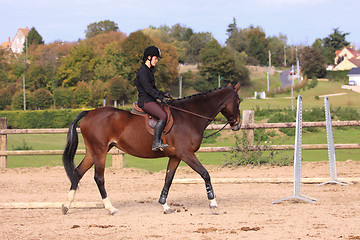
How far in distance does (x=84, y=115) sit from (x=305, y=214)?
4041 mm

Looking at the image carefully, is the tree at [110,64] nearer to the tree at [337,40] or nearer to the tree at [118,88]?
the tree at [118,88]

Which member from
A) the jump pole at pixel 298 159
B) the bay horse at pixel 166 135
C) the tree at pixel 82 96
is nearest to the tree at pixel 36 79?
the tree at pixel 82 96

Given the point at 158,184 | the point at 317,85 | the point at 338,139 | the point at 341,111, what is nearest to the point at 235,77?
the point at 317,85

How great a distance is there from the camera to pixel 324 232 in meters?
5.59

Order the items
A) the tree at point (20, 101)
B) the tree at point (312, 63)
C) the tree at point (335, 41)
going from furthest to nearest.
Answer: the tree at point (335, 41)
the tree at point (312, 63)
the tree at point (20, 101)

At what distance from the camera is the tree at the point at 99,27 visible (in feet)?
367

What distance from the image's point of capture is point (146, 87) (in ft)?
23.5

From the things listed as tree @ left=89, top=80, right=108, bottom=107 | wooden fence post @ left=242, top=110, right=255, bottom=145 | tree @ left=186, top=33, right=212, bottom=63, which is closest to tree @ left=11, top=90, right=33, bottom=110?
tree @ left=89, top=80, right=108, bottom=107

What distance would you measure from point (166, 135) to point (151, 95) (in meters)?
0.71

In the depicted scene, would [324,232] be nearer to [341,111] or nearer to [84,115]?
[84,115]

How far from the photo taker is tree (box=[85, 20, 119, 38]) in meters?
112

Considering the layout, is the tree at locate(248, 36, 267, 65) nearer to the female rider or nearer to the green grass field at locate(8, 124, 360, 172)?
the green grass field at locate(8, 124, 360, 172)

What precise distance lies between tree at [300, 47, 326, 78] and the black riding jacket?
247 ft

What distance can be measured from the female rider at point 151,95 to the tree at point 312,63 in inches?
2957
